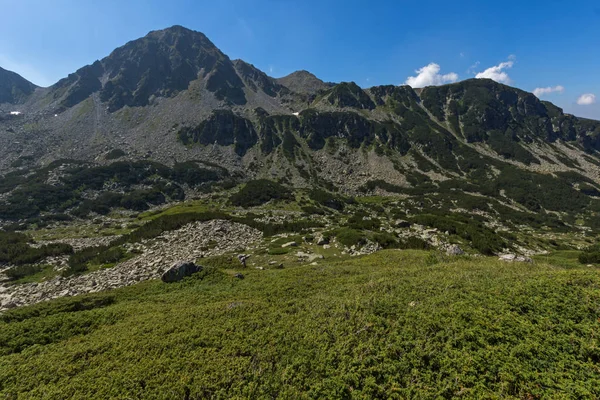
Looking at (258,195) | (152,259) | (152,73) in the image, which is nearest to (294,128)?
(258,195)

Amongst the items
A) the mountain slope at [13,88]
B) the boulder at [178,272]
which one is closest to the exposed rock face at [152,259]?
the boulder at [178,272]

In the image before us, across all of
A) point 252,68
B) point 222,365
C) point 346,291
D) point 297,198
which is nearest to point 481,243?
point 346,291

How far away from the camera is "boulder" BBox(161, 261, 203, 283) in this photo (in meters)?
16.6

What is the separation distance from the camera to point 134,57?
170m

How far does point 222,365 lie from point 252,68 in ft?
706

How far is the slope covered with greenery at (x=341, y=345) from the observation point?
6.14 metres

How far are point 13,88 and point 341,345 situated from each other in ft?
798

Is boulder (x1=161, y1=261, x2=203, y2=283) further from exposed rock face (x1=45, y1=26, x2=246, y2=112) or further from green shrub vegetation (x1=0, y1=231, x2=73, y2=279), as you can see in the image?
exposed rock face (x1=45, y1=26, x2=246, y2=112)

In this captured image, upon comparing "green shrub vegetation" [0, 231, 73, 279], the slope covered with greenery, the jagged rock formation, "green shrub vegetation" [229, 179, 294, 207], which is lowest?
"green shrub vegetation" [0, 231, 73, 279]

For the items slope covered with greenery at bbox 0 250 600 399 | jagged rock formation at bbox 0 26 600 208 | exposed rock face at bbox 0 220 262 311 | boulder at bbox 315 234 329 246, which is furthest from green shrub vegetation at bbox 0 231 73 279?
jagged rock formation at bbox 0 26 600 208

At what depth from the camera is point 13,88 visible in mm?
155750

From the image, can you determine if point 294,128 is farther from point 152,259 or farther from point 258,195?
point 152,259

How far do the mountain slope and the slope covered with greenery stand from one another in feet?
711

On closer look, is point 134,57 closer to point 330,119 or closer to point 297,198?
point 330,119
